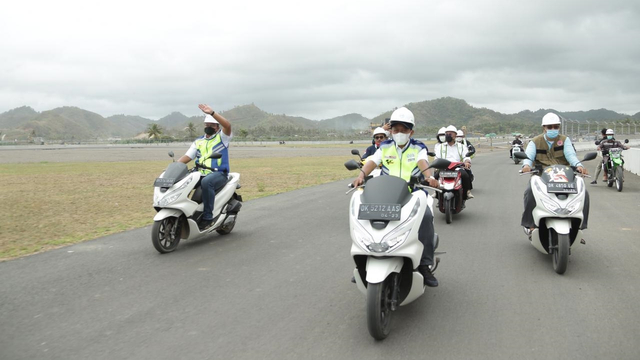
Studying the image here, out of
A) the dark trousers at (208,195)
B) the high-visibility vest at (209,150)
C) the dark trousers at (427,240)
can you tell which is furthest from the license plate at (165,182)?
the dark trousers at (427,240)

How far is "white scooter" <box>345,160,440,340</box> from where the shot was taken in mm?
4008

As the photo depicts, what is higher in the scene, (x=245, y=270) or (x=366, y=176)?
(x=366, y=176)

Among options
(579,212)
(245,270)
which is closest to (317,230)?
(245,270)

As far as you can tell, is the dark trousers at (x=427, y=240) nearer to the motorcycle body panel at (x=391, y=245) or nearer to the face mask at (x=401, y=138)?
the motorcycle body panel at (x=391, y=245)

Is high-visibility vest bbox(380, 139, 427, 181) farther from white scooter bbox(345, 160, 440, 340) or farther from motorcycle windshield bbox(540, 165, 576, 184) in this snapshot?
motorcycle windshield bbox(540, 165, 576, 184)

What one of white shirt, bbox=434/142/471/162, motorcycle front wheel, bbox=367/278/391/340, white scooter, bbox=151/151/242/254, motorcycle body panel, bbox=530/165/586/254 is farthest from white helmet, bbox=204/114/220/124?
white shirt, bbox=434/142/471/162

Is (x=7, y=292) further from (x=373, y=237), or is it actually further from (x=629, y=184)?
(x=629, y=184)

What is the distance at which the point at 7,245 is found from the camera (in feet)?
26.1

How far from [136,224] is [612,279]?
26.4 ft

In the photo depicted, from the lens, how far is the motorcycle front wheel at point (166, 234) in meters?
7.05

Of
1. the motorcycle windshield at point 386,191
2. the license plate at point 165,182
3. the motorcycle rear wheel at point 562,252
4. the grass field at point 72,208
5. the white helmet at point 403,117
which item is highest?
the white helmet at point 403,117

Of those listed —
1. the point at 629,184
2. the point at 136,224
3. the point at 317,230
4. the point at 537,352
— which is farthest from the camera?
the point at 629,184

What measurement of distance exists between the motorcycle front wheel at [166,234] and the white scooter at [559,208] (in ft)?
16.5

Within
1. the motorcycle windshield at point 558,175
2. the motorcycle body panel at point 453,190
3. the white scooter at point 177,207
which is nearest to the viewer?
the motorcycle windshield at point 558,175
